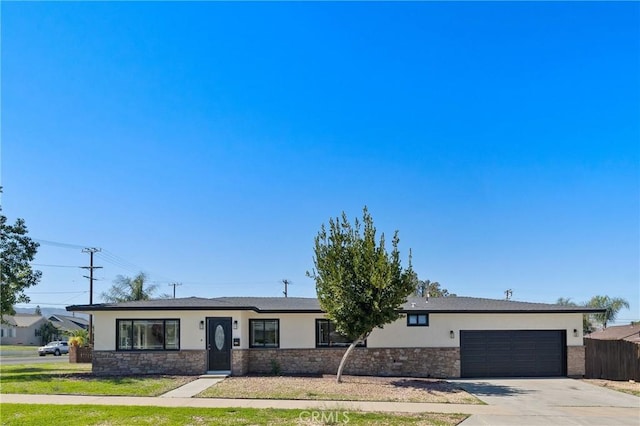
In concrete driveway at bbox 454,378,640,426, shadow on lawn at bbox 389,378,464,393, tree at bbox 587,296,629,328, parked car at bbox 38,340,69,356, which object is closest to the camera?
concrete driveway at bbox 454,378,640,426

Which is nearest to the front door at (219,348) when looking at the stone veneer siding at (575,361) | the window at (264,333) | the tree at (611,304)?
the window at (264,333)

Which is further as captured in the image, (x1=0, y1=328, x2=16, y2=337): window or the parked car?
(x1=0, y1=328, x2=16, y2=337): window

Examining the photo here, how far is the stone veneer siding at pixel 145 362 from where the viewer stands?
1747cm

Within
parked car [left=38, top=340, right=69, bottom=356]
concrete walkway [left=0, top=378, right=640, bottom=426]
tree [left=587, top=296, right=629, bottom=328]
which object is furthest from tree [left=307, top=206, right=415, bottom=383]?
tree [left=587, top=296, right=629, bottom=328]

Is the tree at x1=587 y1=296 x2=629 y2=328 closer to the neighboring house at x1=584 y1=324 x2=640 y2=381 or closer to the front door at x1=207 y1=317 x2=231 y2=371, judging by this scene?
the neighboring house at x1=584 y1=324 x2=640 y2=381

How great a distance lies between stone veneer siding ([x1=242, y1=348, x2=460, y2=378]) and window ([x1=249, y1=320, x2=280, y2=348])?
11.3 inches

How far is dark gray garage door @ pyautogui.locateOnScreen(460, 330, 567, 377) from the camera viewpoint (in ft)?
61.4

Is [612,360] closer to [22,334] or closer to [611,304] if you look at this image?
[611,304]

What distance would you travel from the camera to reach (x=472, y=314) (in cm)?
1878

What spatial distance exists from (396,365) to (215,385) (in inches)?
277

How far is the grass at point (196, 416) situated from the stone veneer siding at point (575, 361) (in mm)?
9824

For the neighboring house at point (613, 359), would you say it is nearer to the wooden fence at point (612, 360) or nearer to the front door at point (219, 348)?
the wooden fence at point (612, 360)

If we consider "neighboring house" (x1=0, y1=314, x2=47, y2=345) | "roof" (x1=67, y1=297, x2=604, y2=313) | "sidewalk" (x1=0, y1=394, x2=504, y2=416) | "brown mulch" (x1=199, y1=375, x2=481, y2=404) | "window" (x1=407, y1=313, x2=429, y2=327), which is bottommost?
"neighboring house" (x1=0, y1=314, x2=47, y2=345)

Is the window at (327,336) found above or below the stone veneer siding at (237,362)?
above
